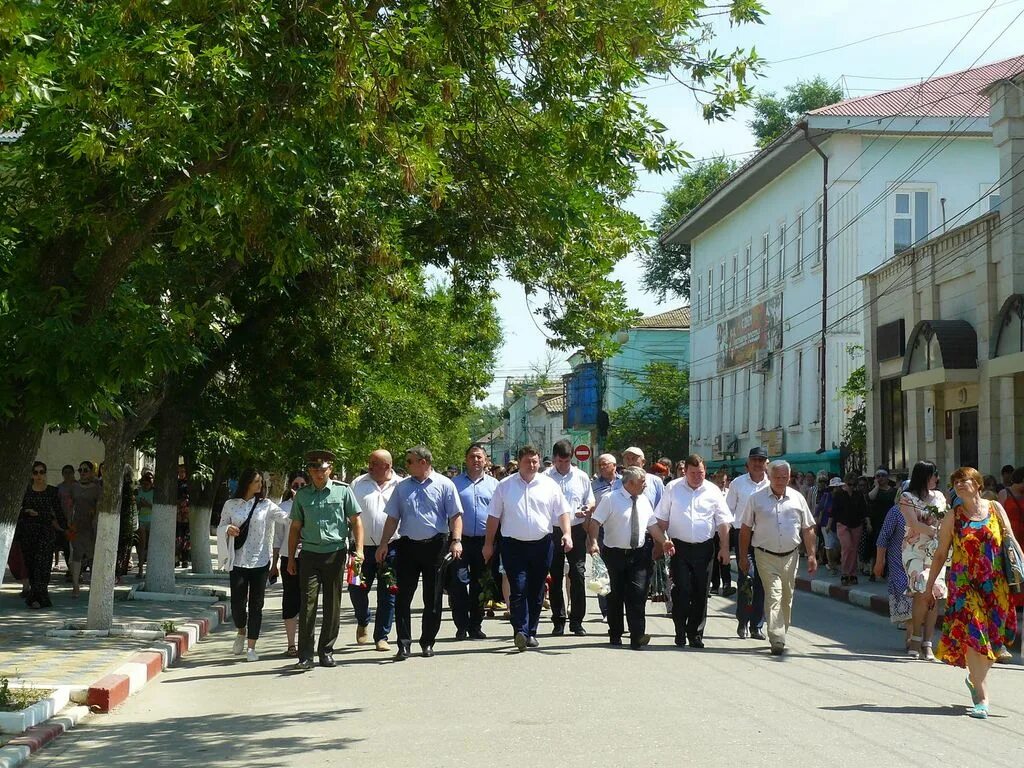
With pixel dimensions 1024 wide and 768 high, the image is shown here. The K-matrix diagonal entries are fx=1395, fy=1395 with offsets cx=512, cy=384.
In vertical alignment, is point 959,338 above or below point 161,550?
above

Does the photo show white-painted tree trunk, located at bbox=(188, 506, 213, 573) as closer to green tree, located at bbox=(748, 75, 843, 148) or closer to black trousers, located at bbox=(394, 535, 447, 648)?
black trousers, located at bbox=(394, 535, 447, 648)

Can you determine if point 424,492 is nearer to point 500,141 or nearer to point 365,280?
point 500,141

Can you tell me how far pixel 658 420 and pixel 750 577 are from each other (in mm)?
45081

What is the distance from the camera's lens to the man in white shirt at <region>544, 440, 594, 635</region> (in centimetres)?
1502

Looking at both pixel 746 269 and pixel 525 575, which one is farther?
pixel 746 269

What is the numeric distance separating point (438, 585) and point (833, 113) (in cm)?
2747

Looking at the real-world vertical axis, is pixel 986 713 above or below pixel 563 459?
below

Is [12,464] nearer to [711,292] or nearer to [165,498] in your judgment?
[165,498]

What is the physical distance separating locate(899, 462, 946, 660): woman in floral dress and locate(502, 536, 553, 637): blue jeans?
3482mm

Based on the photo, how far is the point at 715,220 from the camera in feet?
169

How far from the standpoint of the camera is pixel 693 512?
1375 cm

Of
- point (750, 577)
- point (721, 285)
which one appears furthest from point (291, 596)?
point (721, 285)

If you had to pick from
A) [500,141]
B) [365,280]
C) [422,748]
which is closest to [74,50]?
[500,141]

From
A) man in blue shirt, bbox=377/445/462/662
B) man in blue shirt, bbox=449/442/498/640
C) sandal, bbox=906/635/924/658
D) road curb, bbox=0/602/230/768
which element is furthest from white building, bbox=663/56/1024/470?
road curb, bbox=0/602/230/768
